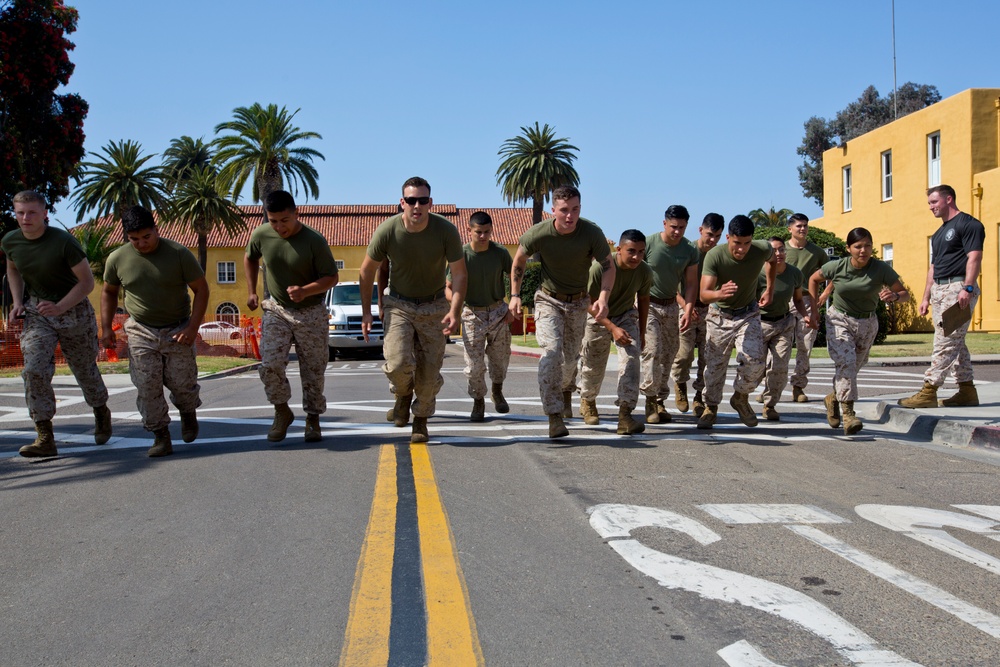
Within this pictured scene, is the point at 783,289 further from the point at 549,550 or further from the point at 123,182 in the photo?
the point at 123,182

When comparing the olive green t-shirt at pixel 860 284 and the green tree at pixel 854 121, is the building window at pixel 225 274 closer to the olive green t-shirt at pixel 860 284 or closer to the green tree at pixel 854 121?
the green tree at pixel 854 121

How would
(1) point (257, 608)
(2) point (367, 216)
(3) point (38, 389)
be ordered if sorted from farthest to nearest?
(2) point (367, 216)
(3) point (38, 389)
(1) point (257, 608)

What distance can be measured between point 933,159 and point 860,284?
24.3m

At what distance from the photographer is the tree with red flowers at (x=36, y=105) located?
26.5m

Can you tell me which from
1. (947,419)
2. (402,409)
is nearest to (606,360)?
(402,409)

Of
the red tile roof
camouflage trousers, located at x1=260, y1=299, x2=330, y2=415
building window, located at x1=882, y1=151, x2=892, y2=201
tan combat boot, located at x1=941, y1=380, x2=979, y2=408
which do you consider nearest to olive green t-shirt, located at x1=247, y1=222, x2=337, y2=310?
camouflage trousers, located at x1=260, y1=299, x2=330, y2=415

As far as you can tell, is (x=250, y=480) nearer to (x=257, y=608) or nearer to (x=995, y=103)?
(x=257, y=608)

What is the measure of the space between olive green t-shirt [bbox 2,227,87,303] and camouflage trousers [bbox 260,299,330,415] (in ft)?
5.08

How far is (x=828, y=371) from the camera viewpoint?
1809 centimetres

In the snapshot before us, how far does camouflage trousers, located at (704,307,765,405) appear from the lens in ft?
31.1

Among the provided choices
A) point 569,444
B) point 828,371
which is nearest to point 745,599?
point 569,444

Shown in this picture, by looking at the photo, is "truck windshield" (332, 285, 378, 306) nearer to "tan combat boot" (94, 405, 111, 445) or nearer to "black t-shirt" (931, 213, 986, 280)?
"tan combat boot" (94, 405, 111, 445)

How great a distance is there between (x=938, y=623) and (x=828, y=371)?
14.9m

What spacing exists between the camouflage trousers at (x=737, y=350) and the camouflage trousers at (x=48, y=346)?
17.8 feet
